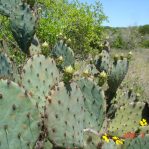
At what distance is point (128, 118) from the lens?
5660 mm

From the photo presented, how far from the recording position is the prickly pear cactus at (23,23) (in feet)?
16.4

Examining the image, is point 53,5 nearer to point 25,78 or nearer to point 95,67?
point 95,67

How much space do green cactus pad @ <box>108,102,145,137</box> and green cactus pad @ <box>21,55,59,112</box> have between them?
158 cm

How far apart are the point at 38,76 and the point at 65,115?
0.97 meters

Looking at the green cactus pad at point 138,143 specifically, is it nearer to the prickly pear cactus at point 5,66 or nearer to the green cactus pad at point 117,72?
the prickly pear cactus at point 5,66

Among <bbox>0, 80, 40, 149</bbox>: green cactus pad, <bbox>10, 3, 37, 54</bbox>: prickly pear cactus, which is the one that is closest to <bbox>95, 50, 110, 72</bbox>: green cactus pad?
<bbox>10, 3, 37, 54</bbox>: prickly pear cactus

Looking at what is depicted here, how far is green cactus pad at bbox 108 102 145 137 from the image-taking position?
18.5ft

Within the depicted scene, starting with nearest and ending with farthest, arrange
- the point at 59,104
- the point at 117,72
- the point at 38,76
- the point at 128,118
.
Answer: the point at 59,104
the point at 38,76
the point at 117,72
the point at 128,118

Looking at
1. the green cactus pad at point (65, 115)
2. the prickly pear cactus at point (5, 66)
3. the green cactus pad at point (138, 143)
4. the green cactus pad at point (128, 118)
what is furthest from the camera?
the green cactus pad at point (128, 118)

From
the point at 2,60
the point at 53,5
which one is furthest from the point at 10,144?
the point at 53,5

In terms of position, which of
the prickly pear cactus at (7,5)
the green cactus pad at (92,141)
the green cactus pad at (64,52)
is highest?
the prickly pear cactus at (7,5)

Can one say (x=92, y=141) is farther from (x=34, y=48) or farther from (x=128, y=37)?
(x=128, y=37)

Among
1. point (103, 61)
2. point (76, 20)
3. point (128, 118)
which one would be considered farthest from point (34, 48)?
point (76, 20)

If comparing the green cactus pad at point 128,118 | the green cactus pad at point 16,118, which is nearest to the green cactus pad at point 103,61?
the green cactus pad at point 128,118
